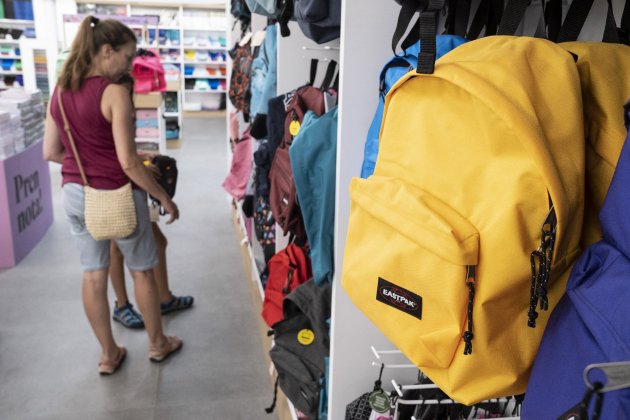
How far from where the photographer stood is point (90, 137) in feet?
7.70

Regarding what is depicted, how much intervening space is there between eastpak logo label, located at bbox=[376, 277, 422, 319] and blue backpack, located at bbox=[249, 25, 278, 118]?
73.9 inches

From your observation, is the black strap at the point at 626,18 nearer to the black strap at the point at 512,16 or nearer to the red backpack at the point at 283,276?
the black strap at the point at 512,16

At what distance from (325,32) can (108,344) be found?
182 centimetres

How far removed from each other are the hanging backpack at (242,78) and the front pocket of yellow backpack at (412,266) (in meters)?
2.72

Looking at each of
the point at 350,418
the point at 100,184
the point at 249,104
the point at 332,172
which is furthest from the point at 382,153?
the point at 249,104

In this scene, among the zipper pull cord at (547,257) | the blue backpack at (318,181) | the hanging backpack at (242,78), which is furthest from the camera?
the hanging backpack at (242,78)

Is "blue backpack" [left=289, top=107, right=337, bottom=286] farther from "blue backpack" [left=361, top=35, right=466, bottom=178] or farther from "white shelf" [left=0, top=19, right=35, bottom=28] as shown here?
"white shelf" [left=0, top=19, right=35, bottom=28]

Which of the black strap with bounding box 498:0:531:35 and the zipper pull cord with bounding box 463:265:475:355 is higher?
the black strap with bounding box 498:0:531:35

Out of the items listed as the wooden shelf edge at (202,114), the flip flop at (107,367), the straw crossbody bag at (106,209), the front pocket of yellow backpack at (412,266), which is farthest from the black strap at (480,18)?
the wooden shelf edge at (202,114)

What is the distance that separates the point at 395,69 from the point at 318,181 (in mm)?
557

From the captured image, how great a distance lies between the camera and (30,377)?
273 cm

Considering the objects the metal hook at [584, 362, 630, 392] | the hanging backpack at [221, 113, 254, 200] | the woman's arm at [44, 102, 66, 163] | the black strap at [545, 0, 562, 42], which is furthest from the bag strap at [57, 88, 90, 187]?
the metal hook at [584, 362, 630, 392]

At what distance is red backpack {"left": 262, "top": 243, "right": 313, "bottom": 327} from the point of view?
7.09 feet

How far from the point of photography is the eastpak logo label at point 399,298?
87 cm
